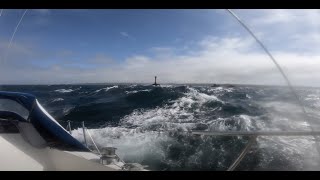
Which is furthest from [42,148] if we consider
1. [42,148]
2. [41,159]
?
[41,159]

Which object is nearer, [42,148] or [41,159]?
[41,159]

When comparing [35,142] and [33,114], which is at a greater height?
[33,114]

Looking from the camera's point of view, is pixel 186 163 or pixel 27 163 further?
pixel 186 163

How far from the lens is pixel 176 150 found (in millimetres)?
9906

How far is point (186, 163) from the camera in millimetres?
8859

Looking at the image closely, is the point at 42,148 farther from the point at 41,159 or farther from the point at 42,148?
the point at 41,159

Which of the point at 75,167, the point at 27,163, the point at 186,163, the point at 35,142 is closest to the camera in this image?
the point at 27,163

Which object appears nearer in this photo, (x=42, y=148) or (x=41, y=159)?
(x=41, y=159)

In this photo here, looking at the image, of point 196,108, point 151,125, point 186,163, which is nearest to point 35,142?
point 186,163
